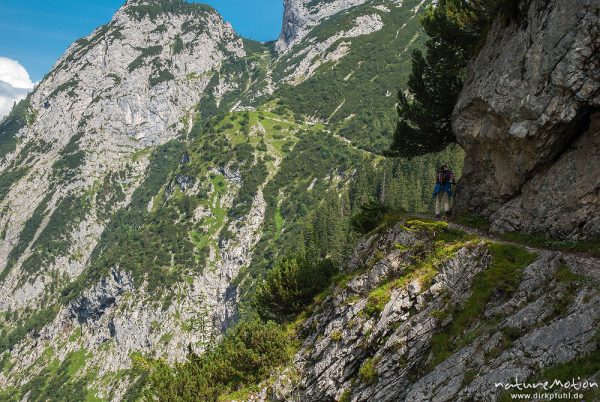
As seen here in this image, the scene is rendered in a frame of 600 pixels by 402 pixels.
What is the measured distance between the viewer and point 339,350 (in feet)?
75.2

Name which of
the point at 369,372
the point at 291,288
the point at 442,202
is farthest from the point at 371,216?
the point at 369,372

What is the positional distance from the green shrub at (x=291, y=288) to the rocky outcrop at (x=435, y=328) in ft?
14.1

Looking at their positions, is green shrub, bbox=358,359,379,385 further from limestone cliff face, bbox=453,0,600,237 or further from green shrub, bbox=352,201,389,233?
green shrub, bbox=352,201,389,233

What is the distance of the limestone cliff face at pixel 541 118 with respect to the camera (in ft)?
55.2

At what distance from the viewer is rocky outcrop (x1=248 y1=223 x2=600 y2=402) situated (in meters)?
11.9

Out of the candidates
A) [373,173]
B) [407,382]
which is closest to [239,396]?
[407,382]

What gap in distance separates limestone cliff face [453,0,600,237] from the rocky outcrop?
3.20 metres

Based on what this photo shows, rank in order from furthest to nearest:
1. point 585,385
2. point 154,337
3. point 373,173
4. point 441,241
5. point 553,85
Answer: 1. point 154,337
2. point 373,173
3. point 441,241
4. point 553,85
5. point 585,385

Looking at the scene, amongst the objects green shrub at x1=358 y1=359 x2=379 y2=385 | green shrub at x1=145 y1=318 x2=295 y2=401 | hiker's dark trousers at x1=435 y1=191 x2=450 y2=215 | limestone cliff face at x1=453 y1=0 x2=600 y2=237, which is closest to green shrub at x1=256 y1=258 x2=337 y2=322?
green shrub at x1=145 y1=318 x2=295 y2=401

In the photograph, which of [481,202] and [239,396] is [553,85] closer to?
[481,202]

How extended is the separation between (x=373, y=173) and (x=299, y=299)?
415 ft

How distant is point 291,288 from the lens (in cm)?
3416

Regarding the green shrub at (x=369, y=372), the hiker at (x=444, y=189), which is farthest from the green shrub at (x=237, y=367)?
the hiker at (x=444, y=189)

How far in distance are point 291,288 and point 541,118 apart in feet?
72.6
